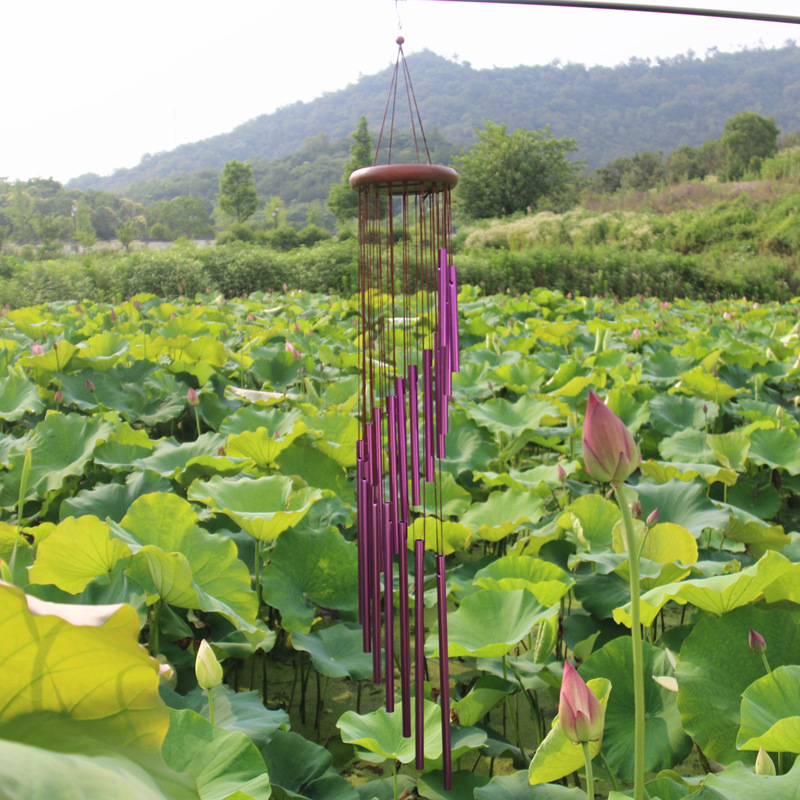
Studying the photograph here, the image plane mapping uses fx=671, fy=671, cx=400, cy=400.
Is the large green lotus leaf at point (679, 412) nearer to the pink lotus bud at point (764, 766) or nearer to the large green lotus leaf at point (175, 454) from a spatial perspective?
the large green lotus leaf at point (175, 454)

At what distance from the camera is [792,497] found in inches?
109

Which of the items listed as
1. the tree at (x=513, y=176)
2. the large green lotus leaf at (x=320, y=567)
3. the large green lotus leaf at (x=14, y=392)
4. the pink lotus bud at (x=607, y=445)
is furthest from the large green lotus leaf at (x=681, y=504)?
the tree at (x=513, y=176)


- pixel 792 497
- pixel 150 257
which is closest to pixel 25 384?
pixel 792 497

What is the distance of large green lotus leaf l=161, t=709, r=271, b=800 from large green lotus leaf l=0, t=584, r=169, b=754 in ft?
1.60

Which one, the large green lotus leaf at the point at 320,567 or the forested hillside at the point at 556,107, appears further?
the forested hillside at the point at 556,107

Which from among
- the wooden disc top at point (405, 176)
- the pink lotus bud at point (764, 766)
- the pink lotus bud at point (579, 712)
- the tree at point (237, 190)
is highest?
the tree at point (237, 190)

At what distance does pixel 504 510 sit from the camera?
5.94 feet

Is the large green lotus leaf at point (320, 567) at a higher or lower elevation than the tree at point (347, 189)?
lower

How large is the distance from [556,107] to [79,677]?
104 meters

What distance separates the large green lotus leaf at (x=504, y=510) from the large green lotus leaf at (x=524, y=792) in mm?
761

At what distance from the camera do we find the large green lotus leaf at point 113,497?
1571 millimetres

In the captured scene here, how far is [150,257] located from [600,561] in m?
9.45

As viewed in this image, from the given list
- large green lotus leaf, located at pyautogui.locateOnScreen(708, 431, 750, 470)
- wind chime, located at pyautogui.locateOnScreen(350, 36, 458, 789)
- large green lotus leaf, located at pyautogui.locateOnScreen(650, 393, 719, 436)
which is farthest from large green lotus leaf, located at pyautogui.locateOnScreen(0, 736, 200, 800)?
large green lotus leaf, located at pyautogui.locateOnScreen(650, 393, 719, 436)

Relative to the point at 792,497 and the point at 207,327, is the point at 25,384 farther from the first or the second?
the point at 792,497
